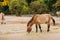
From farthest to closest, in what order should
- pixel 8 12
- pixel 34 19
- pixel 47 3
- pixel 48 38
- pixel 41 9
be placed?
pixel 8 12 → pixel 47 3 → pixel 41 9 → pixel 34 19 → pixel 48 38

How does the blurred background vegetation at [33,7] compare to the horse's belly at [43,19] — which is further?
the blurred background vegetation at [33,7]

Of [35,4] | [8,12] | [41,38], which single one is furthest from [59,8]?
[41,38]

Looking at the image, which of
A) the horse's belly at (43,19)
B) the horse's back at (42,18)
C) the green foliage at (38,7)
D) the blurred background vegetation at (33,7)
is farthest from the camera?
the blurred background vegetation at (33,7)

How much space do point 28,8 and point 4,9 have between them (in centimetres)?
605

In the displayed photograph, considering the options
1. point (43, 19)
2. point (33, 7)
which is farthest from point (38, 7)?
point (43, 19)

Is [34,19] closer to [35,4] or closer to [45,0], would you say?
[35,4]

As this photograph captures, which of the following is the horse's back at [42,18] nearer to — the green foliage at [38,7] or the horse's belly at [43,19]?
the horse's belly at [43,19]

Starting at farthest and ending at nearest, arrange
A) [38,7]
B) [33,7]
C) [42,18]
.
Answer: [33,7] → [38,7] → [42,18]

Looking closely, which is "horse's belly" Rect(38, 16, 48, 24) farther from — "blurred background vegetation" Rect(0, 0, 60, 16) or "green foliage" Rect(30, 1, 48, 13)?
"green foliage" Rect(30, 1, 48, 13)

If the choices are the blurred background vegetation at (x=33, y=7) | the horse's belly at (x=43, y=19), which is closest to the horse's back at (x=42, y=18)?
the horse's belly at (x=43, y=19)

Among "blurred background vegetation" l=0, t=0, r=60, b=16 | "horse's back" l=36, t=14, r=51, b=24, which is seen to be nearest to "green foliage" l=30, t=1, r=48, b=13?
"blurred background vegetation" l=0, t=0, r=60, b=16

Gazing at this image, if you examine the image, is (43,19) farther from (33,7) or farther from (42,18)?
(33,7)

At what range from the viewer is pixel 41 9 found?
33.8 metres

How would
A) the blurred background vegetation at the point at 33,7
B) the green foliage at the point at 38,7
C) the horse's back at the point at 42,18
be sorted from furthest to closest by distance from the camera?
the blurred background vegetation at the point at 33,7 → the green foliage at the point at 38,7 → the horse's back at the point at 42,18
